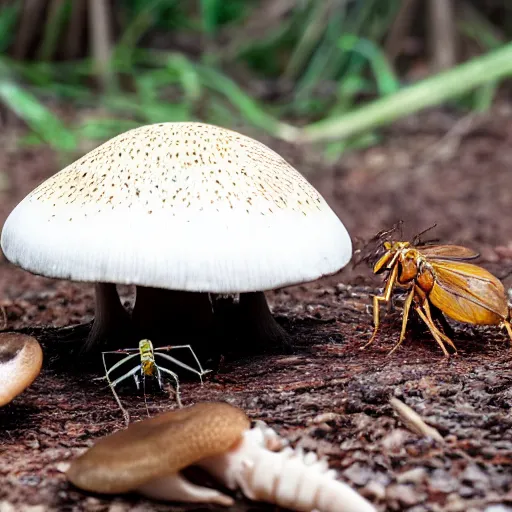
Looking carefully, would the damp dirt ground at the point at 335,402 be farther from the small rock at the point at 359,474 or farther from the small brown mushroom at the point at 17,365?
the small brown mushroom at the point at 17,365

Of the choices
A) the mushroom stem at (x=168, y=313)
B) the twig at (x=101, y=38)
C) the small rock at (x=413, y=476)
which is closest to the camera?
the small rock at (x=413, y=476)

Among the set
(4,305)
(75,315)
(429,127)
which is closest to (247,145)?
(75,315)

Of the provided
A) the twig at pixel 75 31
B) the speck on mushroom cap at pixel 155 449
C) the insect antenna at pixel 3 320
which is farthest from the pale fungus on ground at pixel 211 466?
the twig at pixel 75 31

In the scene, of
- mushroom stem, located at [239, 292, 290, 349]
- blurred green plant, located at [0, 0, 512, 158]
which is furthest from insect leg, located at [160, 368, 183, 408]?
blurred green plant, located at [0, 0, 512, 158]

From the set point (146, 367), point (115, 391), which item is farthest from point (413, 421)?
point (115, 391)

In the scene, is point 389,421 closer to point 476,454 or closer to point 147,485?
point 476,454

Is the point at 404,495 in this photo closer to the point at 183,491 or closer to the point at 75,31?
the point at 183,491
